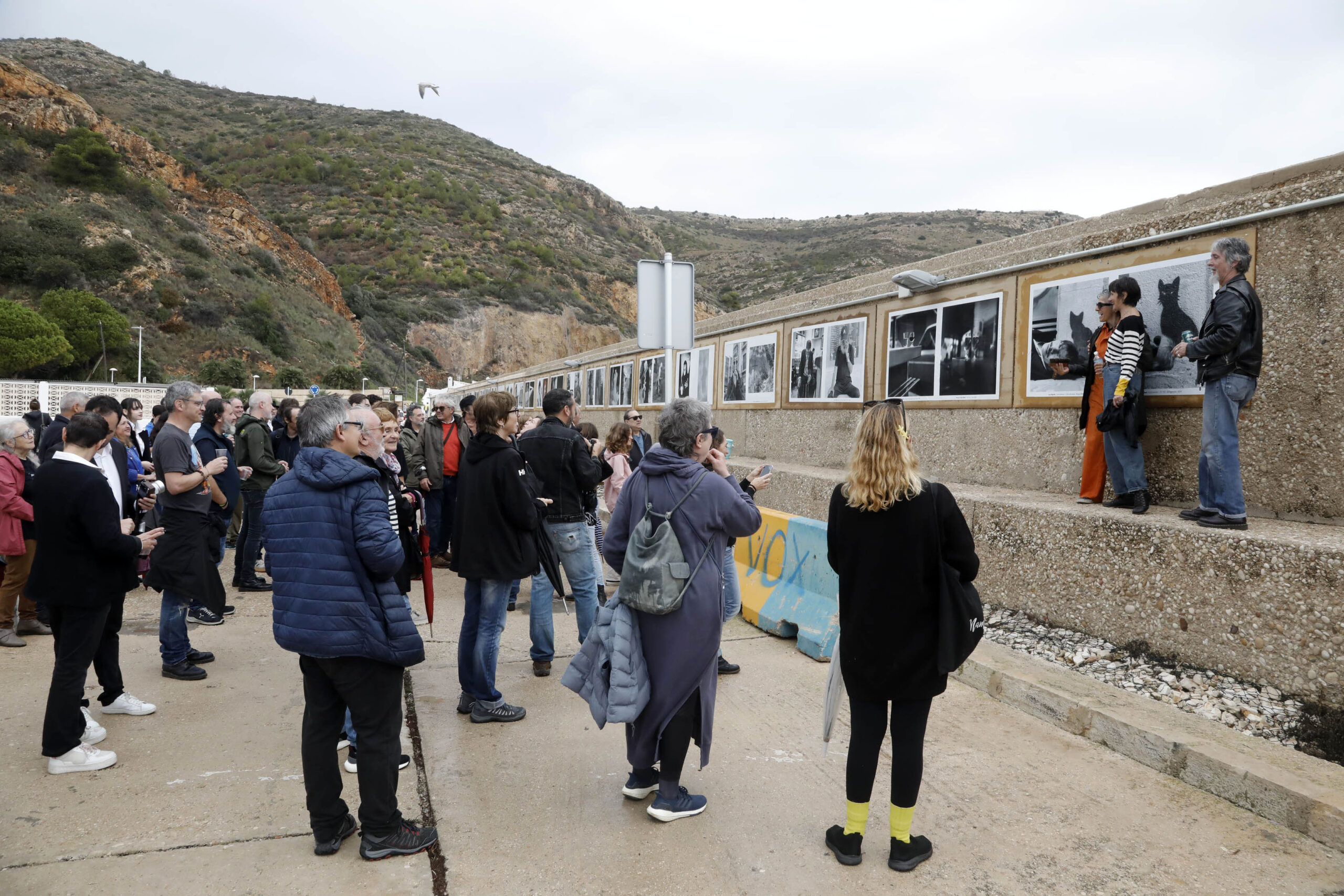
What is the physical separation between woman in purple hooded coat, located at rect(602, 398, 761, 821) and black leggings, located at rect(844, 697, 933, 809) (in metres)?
0.63

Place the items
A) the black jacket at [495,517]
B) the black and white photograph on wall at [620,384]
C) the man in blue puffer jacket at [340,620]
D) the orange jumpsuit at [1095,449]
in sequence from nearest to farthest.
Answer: the man in blue puffer jacket at [340,620], the black jacket at [495,517], the orange jumpsuit at [1095,449], the black and white photograph on wall at [620,384]

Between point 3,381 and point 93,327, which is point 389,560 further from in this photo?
point 93,327

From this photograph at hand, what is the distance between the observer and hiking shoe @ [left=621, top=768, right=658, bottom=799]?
131 inches

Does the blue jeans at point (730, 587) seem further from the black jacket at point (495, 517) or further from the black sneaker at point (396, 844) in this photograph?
the black sneaker at point (396, 844)

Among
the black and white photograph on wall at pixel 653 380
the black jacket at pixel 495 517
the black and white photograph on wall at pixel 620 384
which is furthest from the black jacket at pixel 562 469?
the black and white photograph on wall at pixel 620 384

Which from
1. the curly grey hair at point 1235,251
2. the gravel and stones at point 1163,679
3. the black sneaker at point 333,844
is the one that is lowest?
the black sneaker at point 333,844

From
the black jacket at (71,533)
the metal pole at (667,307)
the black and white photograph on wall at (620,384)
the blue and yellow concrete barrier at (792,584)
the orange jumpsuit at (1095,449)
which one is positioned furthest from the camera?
the black and white photograph on wall at (620,384)

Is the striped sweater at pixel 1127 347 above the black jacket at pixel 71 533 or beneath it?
above

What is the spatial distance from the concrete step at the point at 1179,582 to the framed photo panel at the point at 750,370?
435 cm

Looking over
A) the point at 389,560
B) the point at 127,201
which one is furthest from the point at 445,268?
the point at 389,560

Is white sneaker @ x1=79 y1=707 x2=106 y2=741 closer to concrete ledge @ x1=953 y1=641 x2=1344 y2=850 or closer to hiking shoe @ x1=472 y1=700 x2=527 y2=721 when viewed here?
hiking shoe @ x1=472 y1=700 x2=527 y2=721

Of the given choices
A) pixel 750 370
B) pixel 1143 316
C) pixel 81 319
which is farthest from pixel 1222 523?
pixel 81 319

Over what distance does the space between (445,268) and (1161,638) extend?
205 ft

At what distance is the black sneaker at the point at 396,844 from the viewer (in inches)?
113
